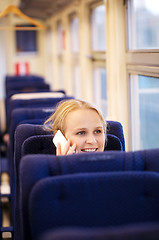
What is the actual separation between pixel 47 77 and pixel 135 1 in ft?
18.1

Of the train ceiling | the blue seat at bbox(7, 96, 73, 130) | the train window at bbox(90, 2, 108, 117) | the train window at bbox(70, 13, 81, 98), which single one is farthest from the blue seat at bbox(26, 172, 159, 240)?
the train window at bbox(70, 13, 81, 98)

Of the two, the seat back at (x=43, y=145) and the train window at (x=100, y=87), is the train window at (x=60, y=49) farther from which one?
the seat back at (x=43, y=145)

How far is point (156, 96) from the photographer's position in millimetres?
3057

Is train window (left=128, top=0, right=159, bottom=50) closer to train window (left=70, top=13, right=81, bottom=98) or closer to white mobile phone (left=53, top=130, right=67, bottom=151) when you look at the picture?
white mobile phone (left=53, top=130, right=67, bottom=151)

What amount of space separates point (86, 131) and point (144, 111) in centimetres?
144

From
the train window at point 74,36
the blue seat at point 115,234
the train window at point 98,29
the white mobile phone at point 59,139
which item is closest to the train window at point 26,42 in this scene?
the train window at point 74,36

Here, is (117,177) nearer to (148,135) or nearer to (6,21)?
(148,135)

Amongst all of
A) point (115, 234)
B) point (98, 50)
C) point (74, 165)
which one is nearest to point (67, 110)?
point (74, 165)

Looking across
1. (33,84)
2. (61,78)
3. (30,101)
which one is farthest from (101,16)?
(61,78)

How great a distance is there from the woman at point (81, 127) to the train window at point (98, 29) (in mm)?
2789

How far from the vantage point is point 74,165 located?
1.51 metres

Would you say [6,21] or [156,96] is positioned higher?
[6,21]

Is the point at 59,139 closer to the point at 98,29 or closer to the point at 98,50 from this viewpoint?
the point at 98,50

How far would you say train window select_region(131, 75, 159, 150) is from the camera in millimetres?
3100
